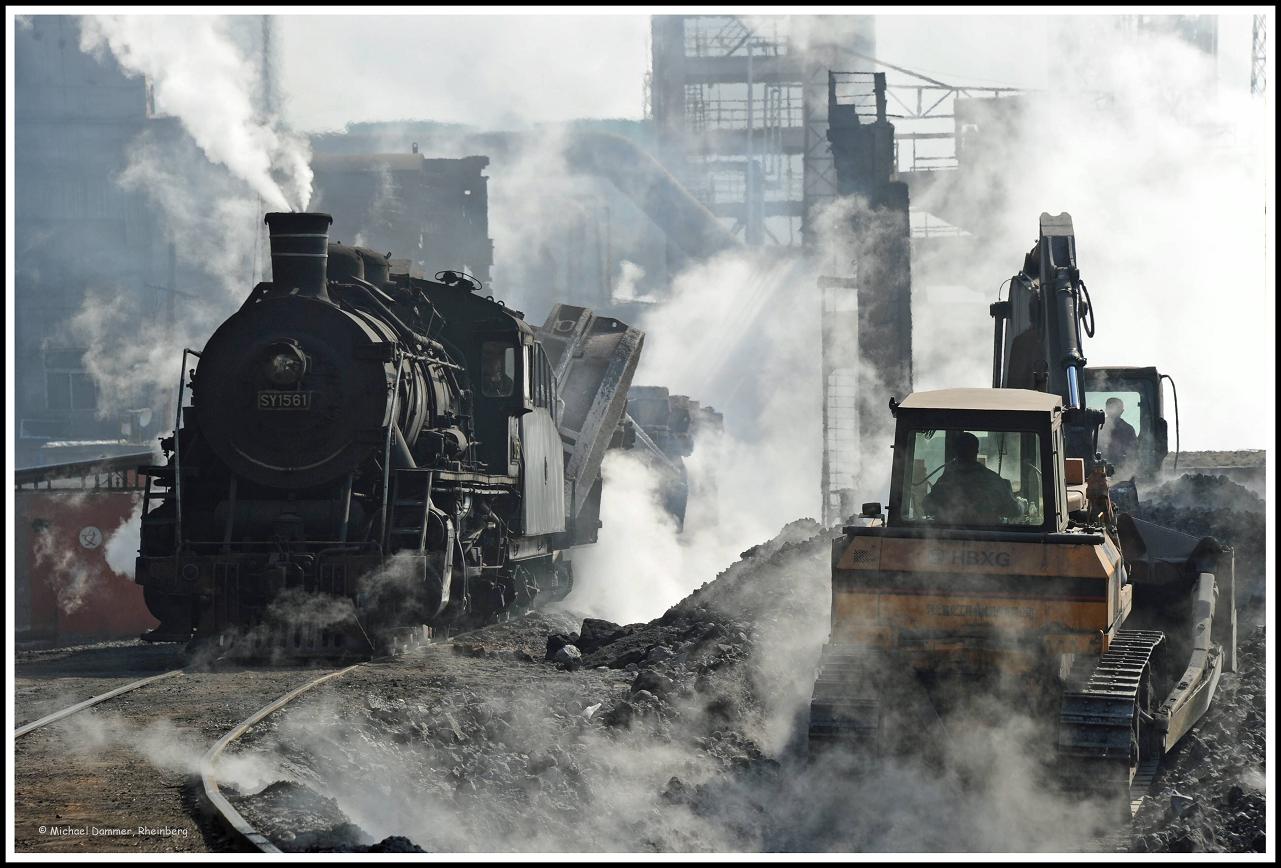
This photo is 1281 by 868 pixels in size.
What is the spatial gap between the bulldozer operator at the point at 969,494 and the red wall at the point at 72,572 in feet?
53.0

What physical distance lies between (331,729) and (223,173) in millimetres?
34714

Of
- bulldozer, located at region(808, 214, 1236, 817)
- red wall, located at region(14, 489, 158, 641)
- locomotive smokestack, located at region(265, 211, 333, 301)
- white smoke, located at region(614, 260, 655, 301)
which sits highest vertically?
white smoke, located at region(614, 260, 655, 301)

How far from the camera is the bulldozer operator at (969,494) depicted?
910 cm

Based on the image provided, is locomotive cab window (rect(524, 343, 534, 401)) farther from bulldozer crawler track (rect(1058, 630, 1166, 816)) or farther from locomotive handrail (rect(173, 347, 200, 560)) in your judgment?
bulldozer crawler track (rect(1058, 630, 1166, 816))

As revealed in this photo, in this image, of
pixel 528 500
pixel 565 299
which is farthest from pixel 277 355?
pixel 565 299

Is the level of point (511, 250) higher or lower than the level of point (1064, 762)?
higher

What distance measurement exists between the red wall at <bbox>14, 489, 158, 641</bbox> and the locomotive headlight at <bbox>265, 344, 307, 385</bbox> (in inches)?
384

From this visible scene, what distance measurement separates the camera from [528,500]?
17.5m

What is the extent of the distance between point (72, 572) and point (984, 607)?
1719 centimetres

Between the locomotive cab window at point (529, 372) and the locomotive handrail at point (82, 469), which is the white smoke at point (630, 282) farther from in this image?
the locomotive cab window at point (529, 372)

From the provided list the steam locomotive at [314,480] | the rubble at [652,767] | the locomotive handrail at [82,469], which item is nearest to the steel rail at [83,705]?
the steam locomotive at [314,480]

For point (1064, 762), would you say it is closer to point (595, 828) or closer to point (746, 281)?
point (595, 828)

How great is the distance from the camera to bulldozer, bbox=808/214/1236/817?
8.52 metres

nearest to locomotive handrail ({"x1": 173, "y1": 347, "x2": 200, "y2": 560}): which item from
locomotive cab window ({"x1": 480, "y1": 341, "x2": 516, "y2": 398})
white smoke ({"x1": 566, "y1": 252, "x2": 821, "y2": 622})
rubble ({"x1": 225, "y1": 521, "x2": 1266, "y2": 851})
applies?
rubble ({"x1": 225, "y1": 521, "x2": 1266, "y2": 851})
